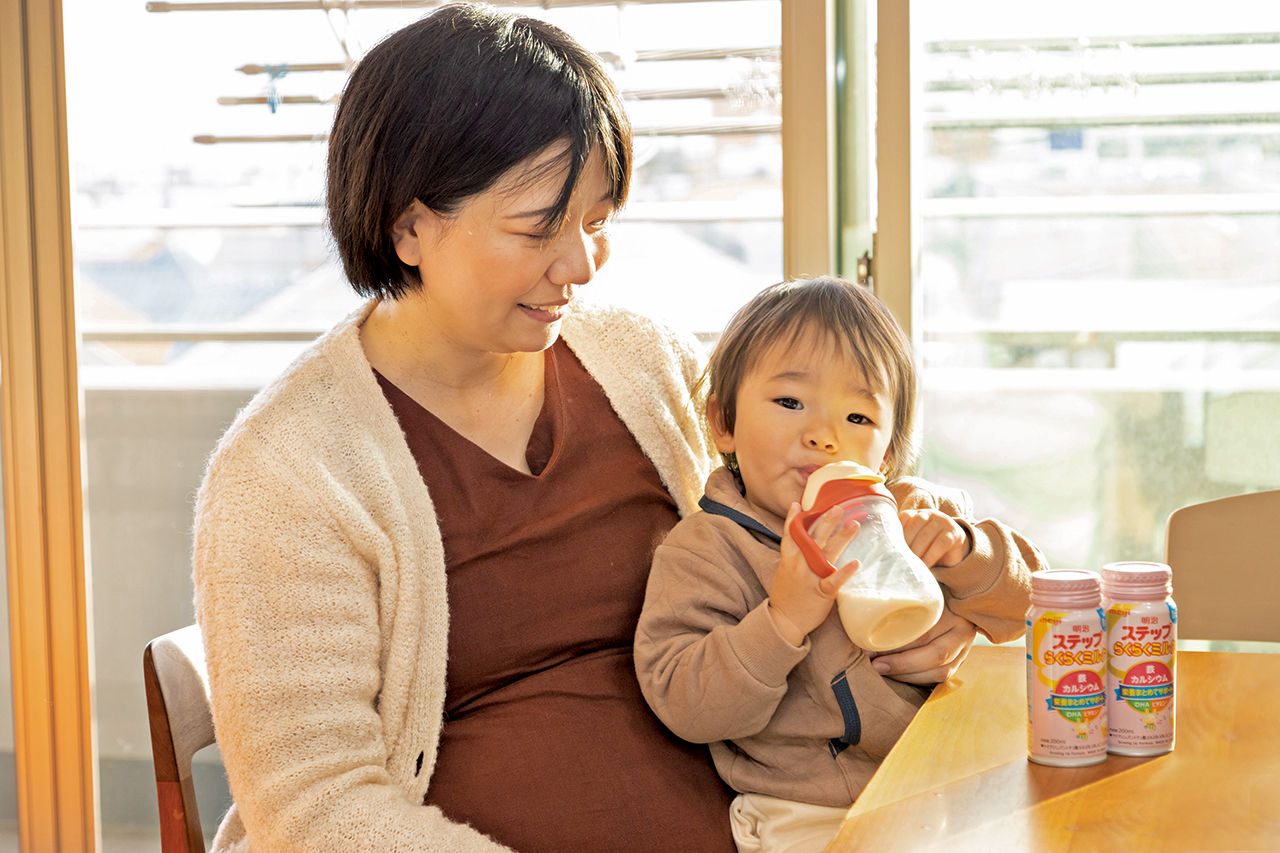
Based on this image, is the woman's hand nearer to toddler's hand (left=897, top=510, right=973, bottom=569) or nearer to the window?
toddler's hand (left=897, top=510, right=973, bottom=569)

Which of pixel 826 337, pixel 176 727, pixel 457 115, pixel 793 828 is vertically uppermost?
pixel 457 115

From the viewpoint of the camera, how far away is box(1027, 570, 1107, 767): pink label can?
917 millimetres

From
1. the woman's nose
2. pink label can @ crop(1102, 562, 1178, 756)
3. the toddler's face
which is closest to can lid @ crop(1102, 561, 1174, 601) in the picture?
pink label can @ crop(1102, 562, 1178, 756)

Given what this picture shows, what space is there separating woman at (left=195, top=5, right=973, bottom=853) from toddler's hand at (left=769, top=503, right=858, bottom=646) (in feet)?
0.70

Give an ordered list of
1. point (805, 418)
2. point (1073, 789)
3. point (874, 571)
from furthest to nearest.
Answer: point (805, 418) → point (874, 571) → point (1073, 789)

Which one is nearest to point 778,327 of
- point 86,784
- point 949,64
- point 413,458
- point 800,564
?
point 800,564

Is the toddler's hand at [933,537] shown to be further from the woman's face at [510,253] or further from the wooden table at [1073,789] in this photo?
the woman's face at [510,253]

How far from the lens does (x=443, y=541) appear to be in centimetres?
127

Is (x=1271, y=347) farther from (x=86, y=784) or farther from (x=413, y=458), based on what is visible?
(x=86, y=784)

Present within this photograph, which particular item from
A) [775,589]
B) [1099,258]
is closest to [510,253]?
[775,589]

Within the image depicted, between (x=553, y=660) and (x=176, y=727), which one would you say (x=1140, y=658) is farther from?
(x=176, y=727)

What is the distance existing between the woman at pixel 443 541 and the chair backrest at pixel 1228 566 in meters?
0.45

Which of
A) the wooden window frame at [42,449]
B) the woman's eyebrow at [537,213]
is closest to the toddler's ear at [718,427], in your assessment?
the woman's eyebrow at [537,213]

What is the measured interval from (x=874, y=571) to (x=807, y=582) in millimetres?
66
